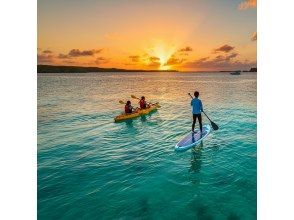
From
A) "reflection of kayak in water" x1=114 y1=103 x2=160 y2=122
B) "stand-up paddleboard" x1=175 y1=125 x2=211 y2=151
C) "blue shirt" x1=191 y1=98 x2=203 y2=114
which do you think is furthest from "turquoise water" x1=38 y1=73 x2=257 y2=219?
"blue shirt" x1=191 y1=98 x2=203 y2=114

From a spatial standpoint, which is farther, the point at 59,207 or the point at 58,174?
the point at 58,174

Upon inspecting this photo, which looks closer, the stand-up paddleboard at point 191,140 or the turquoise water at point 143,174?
the turquoise water at point 143,174

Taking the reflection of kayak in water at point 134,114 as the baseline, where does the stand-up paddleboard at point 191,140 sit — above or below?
below

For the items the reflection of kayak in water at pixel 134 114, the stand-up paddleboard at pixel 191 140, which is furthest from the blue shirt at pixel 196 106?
the reflection of kayak in water at pixel 134 114

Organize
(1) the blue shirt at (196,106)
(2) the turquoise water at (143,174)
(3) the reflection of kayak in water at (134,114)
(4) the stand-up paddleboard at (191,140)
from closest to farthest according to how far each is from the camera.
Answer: (2) the turquoise water at (143,174) < (4) the stand-up paddleboard at (191,140) < (1) the blue shirt at (196,106) < (3) the reflection of kayak in water at (134,114)

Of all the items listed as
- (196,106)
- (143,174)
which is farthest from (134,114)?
(143,174)

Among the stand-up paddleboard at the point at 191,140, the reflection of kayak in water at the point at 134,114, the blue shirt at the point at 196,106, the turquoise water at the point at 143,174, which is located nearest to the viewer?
the turquoise water at the point at 143,174

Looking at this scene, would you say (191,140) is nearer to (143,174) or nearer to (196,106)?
(196,106)

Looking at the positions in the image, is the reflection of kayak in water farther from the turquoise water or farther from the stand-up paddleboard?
the stand-up paddleboard

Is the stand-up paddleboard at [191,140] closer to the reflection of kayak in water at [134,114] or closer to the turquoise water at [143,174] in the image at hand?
the turquoise water at [143,174]
